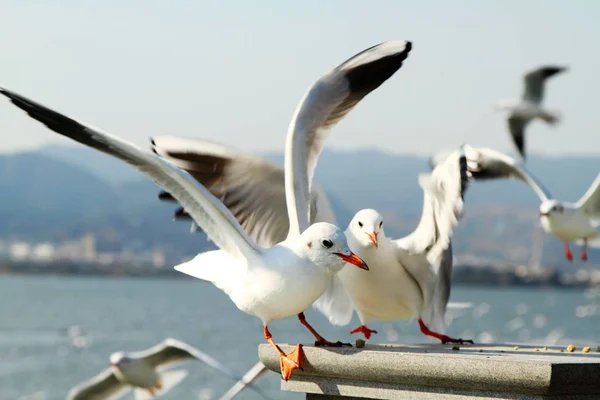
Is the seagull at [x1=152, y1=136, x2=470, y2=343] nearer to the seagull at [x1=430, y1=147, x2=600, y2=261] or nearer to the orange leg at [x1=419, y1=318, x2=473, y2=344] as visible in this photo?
the orange leg at [x1=419, y1=318, x2=473, y2=344]

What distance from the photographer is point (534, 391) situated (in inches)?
179

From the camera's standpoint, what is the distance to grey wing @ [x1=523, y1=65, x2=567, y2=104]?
19812 mm

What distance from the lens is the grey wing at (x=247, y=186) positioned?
772 cm

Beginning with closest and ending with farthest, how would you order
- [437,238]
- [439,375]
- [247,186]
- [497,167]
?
[439,375], [437,238], [247,186], [497,167]

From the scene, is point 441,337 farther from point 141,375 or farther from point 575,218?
point 575,218

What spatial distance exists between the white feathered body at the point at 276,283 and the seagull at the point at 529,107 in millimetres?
13508

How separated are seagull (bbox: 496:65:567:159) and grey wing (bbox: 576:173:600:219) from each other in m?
5.41

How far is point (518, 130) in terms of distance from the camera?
63.3ft

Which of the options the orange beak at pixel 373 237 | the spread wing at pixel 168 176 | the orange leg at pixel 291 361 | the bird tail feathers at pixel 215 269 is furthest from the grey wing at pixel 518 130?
the orange leg at pixel 291 361

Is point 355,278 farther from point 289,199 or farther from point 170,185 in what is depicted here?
point 170,185

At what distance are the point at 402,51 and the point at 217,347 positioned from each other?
132 feet

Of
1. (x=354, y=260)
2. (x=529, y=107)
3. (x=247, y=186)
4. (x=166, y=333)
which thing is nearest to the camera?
(x=354, y=260)

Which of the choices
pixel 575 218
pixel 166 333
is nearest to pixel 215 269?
pixel 575 218

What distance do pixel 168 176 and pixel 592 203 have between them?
27.6 ft
